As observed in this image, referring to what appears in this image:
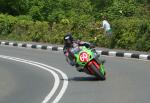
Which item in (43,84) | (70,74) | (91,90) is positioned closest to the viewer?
(91,90)

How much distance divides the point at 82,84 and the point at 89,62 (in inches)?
33.9

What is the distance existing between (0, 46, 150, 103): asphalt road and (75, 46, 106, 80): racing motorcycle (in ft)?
0.83

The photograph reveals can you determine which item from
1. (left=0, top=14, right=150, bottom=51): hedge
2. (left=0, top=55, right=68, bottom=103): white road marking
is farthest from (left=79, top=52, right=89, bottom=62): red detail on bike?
(left=0, top=14, right=150, bottom=51): hedge

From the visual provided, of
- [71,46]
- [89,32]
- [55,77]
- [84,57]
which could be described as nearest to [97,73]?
[84,57]

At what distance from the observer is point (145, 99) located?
38.0 feet

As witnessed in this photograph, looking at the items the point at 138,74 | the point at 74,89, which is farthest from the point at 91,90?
the point at 138,74

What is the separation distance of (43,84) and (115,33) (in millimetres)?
13869

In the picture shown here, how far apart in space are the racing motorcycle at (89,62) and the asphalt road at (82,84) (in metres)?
0.25

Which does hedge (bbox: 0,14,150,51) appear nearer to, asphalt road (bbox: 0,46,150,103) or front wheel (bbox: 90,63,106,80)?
asphalt road (bbox: 0,46,150,103)

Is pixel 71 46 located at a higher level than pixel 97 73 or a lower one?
higher

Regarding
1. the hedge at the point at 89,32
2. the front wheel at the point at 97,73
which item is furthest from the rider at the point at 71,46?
the hedge at the point at 89,32

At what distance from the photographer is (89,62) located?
15.5m

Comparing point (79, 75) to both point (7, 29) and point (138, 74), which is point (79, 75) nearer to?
point (138, 74)

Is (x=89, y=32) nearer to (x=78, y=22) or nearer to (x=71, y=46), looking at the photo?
(x=78, y=22)
